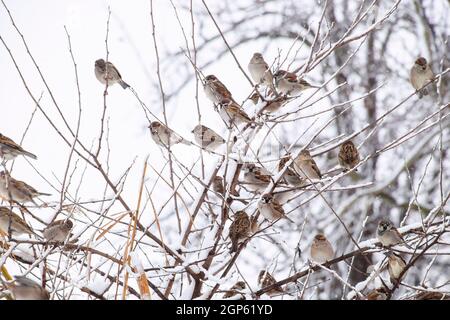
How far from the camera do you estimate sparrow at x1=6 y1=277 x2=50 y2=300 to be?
332cm

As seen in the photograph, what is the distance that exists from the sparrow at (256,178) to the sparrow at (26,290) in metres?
1.99

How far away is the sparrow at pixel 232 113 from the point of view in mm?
5109

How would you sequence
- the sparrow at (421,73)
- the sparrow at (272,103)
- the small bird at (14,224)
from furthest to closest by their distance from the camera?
the sparrow at (421,73) → the sparrow at (272,103) → the small bird at (14,224)

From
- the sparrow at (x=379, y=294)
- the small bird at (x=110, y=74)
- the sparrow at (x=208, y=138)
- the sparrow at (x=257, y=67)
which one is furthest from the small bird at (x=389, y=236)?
the small bird at (x=110, y=74)

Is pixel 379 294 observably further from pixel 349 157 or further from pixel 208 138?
pixel 208 138

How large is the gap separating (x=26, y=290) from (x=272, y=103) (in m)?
2.47

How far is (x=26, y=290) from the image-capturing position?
11.1ft

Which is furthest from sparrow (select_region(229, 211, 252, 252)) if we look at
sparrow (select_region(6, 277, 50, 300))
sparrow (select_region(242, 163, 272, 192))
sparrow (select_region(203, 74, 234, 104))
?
sparrow (select_region(203, 74, 234, 104))

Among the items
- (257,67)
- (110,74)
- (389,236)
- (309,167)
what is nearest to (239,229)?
(389,236)

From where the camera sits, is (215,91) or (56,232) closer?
(56,232)

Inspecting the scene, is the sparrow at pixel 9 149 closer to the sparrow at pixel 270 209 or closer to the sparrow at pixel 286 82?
the sparrow at pixel 270 209

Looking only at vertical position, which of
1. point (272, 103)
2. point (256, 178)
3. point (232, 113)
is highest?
point (272, 103)

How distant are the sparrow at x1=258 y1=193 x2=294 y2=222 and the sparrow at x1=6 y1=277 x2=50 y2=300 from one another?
1724 millimetres
